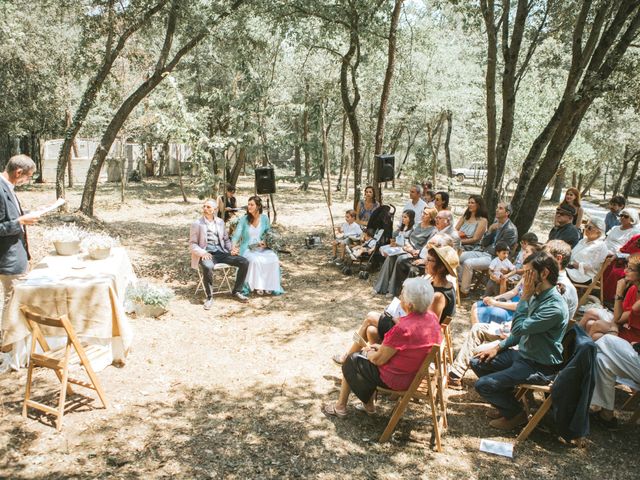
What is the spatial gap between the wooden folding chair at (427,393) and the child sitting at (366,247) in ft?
14.0

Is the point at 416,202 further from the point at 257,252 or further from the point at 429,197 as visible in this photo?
the point at 257,252

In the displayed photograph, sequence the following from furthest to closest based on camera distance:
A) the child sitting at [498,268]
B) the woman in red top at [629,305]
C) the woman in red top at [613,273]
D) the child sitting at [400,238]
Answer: the child sitting at [400,238] → the child sitting at [498,268] → the woman in red top at [613,273] → the woman in red top at [629,305]

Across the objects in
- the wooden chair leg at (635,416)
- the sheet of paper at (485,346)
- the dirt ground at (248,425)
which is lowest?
the dirt ground at (248,425)

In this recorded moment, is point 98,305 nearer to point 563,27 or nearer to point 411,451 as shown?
point 411,451

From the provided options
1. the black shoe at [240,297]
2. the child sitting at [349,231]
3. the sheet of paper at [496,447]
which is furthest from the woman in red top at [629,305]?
the child sitting at [349,231]

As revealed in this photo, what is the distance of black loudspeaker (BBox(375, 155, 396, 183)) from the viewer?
30.2 feet

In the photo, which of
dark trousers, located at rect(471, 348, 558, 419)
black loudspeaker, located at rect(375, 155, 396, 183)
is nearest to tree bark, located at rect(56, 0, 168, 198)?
black loudspeaker, located at rect(375, 155, 396, 183)

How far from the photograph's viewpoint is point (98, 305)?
164 inches

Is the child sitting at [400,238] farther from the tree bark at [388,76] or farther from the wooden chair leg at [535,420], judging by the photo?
the wooden chair leg at [535,420]

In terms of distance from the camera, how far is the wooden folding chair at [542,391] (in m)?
3.50

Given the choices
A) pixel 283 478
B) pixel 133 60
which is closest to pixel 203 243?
pixel 283 478

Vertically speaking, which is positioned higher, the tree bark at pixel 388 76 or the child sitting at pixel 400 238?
the tree bark at pixel 388 76

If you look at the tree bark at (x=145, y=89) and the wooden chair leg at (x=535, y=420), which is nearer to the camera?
the wooden chair leg at (x=535, y=420)

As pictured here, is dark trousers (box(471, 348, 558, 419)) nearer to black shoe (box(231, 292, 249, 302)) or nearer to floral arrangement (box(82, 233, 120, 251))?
black shoe (box(231, 292, 249, 302))
